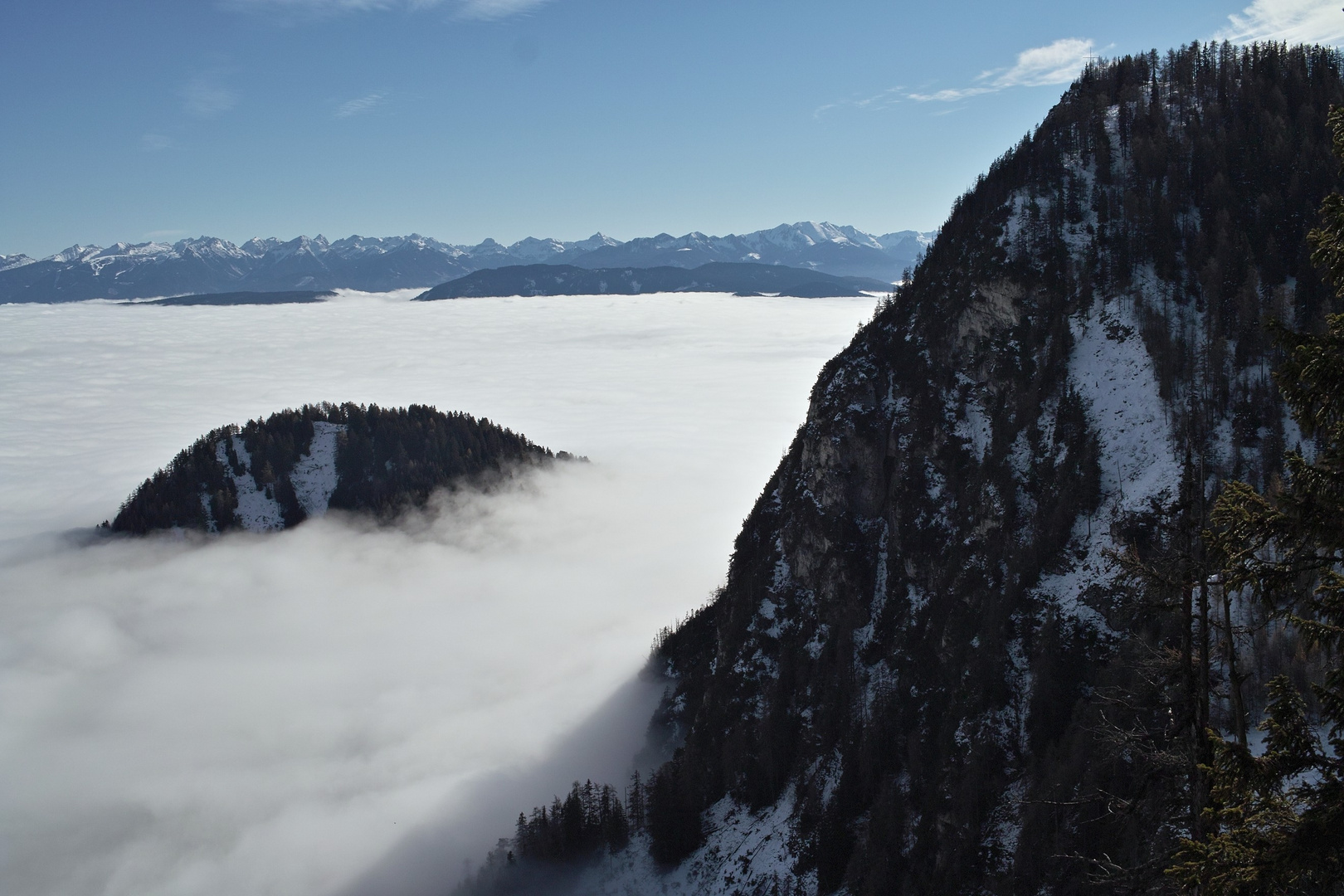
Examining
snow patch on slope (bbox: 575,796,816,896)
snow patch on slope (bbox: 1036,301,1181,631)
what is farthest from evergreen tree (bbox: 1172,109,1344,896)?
snow patch on slope (bbox: 575,796,816,896)

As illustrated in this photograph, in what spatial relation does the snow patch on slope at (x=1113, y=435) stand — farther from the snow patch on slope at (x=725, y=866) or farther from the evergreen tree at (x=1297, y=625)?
the evergreen tree at (x=1297, y=625)

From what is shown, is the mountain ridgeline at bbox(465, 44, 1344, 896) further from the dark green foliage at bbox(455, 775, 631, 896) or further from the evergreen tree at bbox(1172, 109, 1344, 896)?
the evergreen tree at bbox(1172, 109, 1344, 896)

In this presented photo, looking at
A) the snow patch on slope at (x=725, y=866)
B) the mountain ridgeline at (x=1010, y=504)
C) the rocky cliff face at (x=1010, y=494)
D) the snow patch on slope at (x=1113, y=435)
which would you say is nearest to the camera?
the mountain ridgeline at (x=1010, y=504)

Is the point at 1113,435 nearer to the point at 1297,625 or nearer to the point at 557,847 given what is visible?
the point at 1297,625

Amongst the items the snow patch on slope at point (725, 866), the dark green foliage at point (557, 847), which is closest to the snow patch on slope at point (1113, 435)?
the snow patch on slope at point (725, 866)

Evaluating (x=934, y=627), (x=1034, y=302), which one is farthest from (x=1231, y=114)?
(x=934, y=627)

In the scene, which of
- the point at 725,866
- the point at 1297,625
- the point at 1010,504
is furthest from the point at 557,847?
the point at 1297,625
